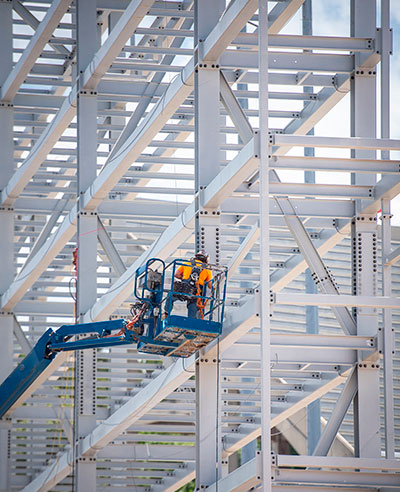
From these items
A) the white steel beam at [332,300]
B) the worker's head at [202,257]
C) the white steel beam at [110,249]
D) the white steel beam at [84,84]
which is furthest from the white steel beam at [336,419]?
the white steel beam at [84,84]

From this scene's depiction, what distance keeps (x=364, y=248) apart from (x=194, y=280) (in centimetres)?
320

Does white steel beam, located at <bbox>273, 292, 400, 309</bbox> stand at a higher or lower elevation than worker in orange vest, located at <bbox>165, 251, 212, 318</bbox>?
lower

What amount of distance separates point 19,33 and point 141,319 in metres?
14.8

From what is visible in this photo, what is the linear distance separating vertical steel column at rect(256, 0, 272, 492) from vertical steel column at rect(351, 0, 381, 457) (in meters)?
2.94

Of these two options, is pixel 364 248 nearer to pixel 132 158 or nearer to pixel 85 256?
pixel 132 158

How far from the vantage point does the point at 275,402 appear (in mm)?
21734

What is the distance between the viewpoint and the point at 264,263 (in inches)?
571

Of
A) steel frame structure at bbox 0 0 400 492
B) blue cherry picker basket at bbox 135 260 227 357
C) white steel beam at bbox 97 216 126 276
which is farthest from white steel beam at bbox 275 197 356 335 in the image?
white steel beam at bbox 97 216 126 276

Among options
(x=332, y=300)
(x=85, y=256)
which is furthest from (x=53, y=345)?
(x=332, y=300)

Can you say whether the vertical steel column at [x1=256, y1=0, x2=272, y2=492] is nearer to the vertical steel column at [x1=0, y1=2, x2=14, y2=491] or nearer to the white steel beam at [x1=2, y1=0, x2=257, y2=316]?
the white steel beam at [x1=2, y1=0, x2=257, y2=316]

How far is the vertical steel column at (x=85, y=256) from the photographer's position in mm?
22422

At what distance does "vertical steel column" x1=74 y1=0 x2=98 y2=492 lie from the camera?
73.6ft

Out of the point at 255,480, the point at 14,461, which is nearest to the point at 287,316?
the point at 14,461

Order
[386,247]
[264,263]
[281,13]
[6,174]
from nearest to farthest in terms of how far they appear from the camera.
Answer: [264,263] < [386,247] < [281,13] < [6,174]
